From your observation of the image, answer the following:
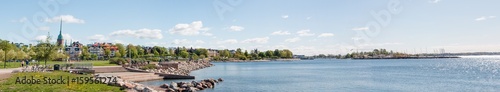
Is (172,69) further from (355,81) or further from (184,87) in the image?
(184,87)

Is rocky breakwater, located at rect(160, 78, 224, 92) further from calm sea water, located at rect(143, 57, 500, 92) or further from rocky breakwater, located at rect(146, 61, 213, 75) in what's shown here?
rocky breakwater, located at rect(146, 61, 213, 75)

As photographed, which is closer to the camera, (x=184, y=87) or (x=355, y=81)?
(x=184, y=87)

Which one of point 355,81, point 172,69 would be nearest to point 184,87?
point 355,81

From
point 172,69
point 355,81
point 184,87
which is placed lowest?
point 355,81

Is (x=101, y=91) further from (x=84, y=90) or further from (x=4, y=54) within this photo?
(x=4, y=54)

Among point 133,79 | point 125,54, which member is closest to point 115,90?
point 133,79

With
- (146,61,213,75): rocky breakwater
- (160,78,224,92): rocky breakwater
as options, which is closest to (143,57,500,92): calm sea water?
(160,78,224,92): rocky breakwater

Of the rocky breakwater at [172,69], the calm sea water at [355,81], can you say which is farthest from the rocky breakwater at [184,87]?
the rocky breakwater at [172,69]

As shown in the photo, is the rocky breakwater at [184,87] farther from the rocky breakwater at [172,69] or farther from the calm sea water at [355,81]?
the rocky breakwater at [172,69]

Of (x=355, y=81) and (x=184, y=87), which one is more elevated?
(x=184, y=87)

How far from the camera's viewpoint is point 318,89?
35.0 m

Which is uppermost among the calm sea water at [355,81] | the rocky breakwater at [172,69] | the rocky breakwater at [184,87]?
the rocky breakwater at [172,69]

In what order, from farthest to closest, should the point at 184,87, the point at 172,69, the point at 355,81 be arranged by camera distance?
the point at 172,69
the point at 355,81
the point at 184,87

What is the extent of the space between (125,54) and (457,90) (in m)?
123
